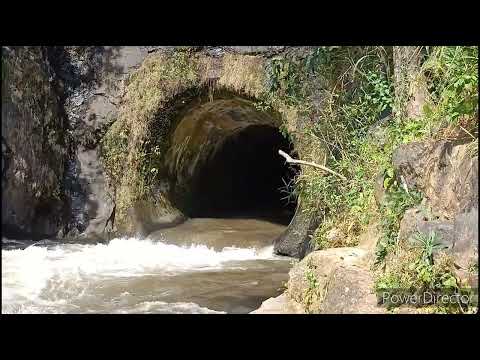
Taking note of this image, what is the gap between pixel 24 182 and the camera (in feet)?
32.9

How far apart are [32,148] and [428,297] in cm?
865

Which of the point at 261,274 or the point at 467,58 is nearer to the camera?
the point at 467,58

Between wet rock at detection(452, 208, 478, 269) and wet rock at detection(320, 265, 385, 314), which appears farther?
wet rock at detection(320, 265, 385, 314)

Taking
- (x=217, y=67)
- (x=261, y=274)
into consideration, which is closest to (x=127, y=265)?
(x=261, y=274)

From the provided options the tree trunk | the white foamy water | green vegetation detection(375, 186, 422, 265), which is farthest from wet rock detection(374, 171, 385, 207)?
the white foamy water

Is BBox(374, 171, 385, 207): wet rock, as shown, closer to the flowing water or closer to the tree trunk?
the tree trunk

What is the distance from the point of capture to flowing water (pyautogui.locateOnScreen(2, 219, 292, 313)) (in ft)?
18.5

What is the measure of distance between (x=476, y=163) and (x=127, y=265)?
5.71m

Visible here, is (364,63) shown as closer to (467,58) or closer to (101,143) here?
(467,58)

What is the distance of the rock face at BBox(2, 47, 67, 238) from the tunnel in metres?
2.48

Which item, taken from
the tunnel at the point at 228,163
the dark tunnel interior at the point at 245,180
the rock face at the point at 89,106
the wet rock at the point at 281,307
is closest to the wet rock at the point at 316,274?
the wet rock at the point at 281,307

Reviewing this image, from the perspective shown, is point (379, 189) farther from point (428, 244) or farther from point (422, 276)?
point (422, 276)

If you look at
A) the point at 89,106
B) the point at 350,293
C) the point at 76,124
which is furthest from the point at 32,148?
the point at 350,293

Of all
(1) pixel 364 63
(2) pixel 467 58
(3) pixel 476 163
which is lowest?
(3) pixel 476 163
